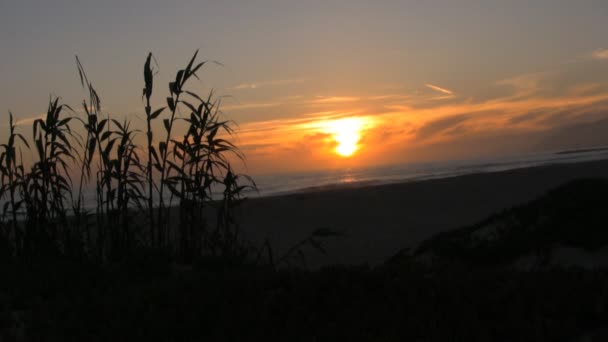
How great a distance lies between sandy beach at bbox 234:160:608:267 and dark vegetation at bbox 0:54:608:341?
432 cm

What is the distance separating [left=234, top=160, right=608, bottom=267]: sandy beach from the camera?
13.0 meters

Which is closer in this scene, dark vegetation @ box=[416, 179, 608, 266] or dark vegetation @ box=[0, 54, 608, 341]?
dark vegetation @ box=[0, 54, 608, 341]

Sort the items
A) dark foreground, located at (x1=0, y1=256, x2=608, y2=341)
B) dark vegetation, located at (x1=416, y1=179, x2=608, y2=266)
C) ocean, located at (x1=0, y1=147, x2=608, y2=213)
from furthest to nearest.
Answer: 1. ocean, located at (x1=0, y1=147, x2=608, y2=213)
2. dark vegetation, located at (x1=416, y1=179, x2=608, y2=266)
3. dark foreground, located at (x1=0, y1=256, x2=608, y2=341)

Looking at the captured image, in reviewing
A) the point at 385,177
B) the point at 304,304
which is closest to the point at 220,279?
the point at 304,304

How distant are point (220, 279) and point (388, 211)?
1484cm

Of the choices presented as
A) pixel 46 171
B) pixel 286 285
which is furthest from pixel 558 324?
pixel 46 171

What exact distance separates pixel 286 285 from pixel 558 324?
2.02 metres

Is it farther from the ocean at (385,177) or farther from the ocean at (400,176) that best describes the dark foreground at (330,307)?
the ocean at (400,176)

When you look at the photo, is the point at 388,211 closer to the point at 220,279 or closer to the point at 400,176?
the point at 220,279

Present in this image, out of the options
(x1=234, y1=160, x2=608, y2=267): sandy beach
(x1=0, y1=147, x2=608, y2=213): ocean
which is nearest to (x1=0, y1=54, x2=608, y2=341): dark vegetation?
(x1=234, y1=160, x2=608, y2=267): sandy beach

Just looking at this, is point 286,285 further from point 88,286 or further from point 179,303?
point 88,286

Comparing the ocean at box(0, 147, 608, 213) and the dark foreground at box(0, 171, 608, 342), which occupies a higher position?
the ocean at box(0, 147, 608, 213)

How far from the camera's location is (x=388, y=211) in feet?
62.5

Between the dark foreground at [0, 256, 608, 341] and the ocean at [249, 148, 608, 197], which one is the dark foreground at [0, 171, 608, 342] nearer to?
the dark foreground at [0, 256, 608, 341]
